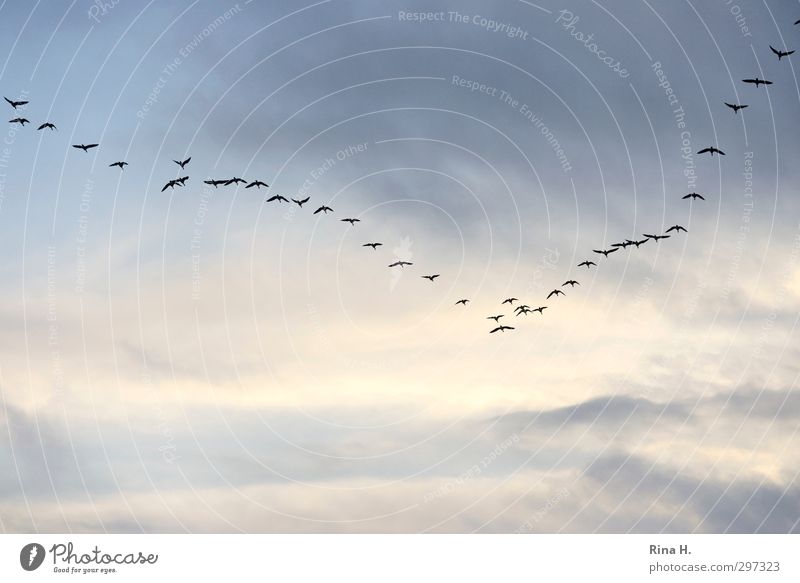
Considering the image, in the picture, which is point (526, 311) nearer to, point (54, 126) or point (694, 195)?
point (694, 195)

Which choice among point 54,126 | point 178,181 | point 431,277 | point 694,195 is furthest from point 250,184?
point 694,195

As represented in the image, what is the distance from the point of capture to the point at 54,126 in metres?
151

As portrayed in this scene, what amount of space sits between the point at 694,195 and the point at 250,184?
52847 mm

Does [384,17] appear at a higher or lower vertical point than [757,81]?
higher

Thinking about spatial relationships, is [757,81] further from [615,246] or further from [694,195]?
[615,246]
